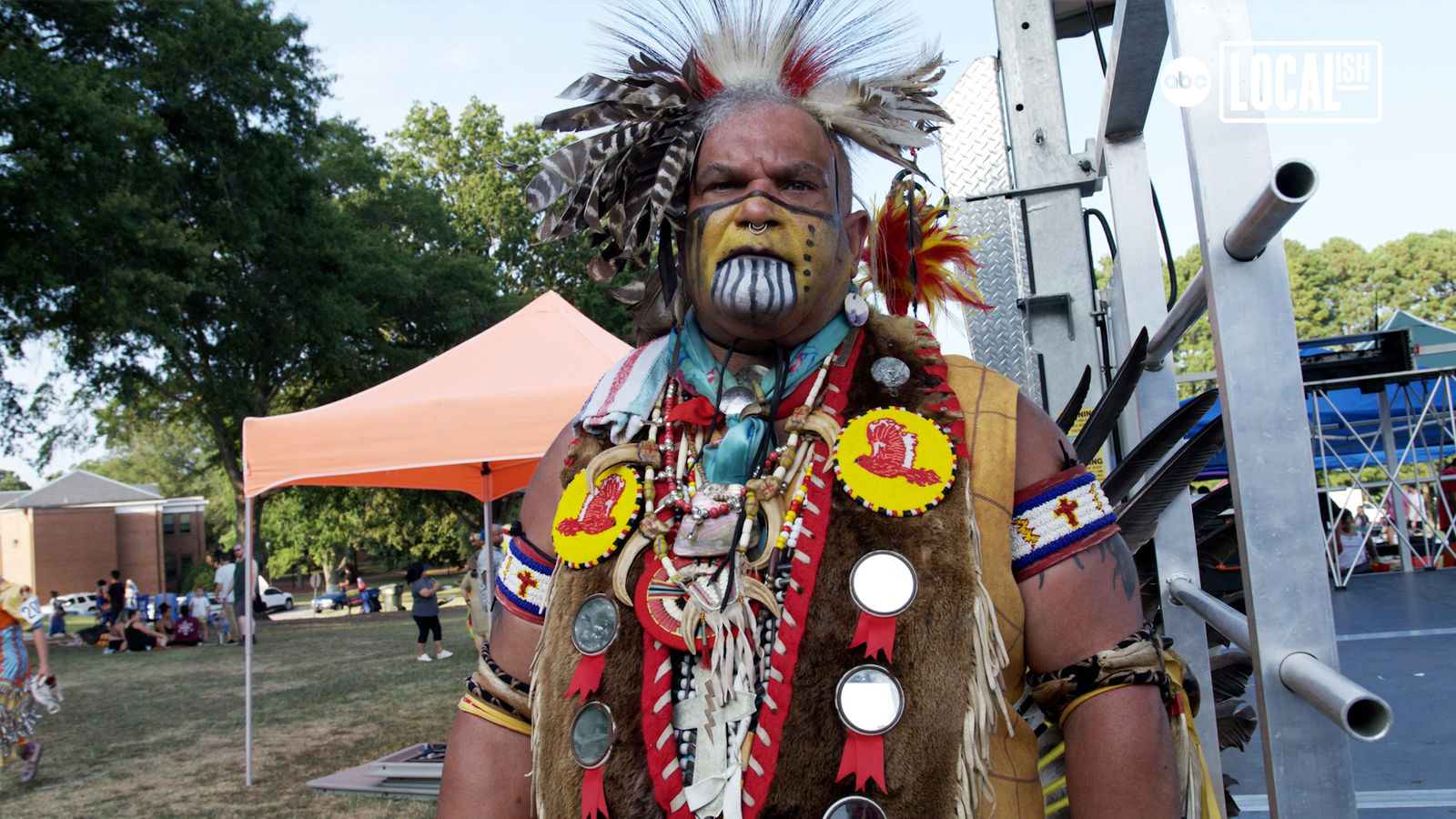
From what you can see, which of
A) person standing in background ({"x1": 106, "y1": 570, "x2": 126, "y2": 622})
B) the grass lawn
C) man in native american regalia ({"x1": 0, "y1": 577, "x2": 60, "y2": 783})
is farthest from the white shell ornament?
person standing in background ({"x1": 106, "y1": 570, "x2": 126, "y2": 622})

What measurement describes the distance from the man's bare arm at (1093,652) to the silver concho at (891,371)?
0.22m

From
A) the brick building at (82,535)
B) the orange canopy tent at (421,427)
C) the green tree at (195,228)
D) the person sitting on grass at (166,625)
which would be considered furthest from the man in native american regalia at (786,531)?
the brick building at (82,535)

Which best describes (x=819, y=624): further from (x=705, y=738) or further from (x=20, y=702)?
(x=20, y=702)

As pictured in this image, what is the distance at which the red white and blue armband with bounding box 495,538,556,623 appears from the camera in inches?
66.6

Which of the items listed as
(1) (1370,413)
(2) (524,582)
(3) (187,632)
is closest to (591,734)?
(2) (524,582)

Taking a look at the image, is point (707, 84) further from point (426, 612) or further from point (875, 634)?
point (426, 612)

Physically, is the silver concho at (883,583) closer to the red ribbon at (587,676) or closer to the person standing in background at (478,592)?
the red ribbon at (587,676)

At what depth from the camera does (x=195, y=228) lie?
19.1 meters

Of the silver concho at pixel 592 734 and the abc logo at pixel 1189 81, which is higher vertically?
the abc logo at pixel 1189 81

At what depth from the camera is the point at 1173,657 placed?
167cm

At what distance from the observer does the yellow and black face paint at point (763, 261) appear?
5.17 feet

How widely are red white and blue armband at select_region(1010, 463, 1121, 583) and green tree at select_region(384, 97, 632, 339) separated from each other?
83.5 feet

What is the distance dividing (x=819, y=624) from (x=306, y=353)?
23.5m

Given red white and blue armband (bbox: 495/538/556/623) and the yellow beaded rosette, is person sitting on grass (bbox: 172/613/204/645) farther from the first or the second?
the yellow beaded rosette
